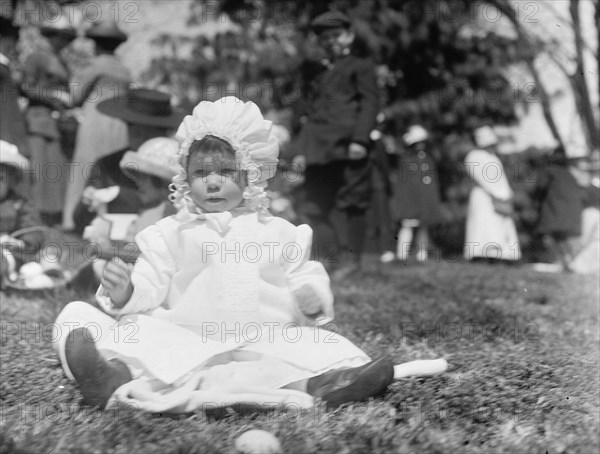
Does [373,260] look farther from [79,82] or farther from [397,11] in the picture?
[397,11]

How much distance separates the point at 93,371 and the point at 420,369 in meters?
1.23

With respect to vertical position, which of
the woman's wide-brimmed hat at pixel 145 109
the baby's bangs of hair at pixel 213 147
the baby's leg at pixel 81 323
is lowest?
the baby's leg at pixel 81 323

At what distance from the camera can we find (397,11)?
1071 cm

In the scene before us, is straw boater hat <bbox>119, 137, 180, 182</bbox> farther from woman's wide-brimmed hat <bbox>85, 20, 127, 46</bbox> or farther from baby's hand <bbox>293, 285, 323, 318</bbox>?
woman's wide-brimmed hat <bbox>85, 20, 127, 46</bbox>

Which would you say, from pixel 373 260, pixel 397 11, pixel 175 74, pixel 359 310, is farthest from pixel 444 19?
pixel 359 310

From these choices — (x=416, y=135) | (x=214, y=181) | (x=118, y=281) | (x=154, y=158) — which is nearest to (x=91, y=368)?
(x=118, y=281)

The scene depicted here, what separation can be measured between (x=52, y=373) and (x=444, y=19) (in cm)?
846

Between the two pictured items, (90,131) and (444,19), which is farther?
(444,19)

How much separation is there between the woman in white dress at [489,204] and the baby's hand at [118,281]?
8072 millimetres

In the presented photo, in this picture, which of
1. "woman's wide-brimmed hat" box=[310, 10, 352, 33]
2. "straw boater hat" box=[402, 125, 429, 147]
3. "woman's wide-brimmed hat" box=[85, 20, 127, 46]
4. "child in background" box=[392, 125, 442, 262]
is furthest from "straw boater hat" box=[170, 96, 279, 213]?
"straw boater hat" box=[402, 125, 429, 147]

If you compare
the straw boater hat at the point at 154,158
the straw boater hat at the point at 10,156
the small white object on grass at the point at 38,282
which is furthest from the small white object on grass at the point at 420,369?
the straw boater hat at the point at 10,156

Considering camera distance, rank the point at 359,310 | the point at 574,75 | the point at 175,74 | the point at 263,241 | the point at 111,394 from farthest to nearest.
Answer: the point at 574,75, the point at 175,74, the point at 359,310, the point at 263,241, the point at 111,394

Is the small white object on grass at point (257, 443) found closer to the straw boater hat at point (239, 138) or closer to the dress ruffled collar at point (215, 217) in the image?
the dress ruffled collar at point (215, 217)

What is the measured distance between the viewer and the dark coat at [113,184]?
17.8 feet
